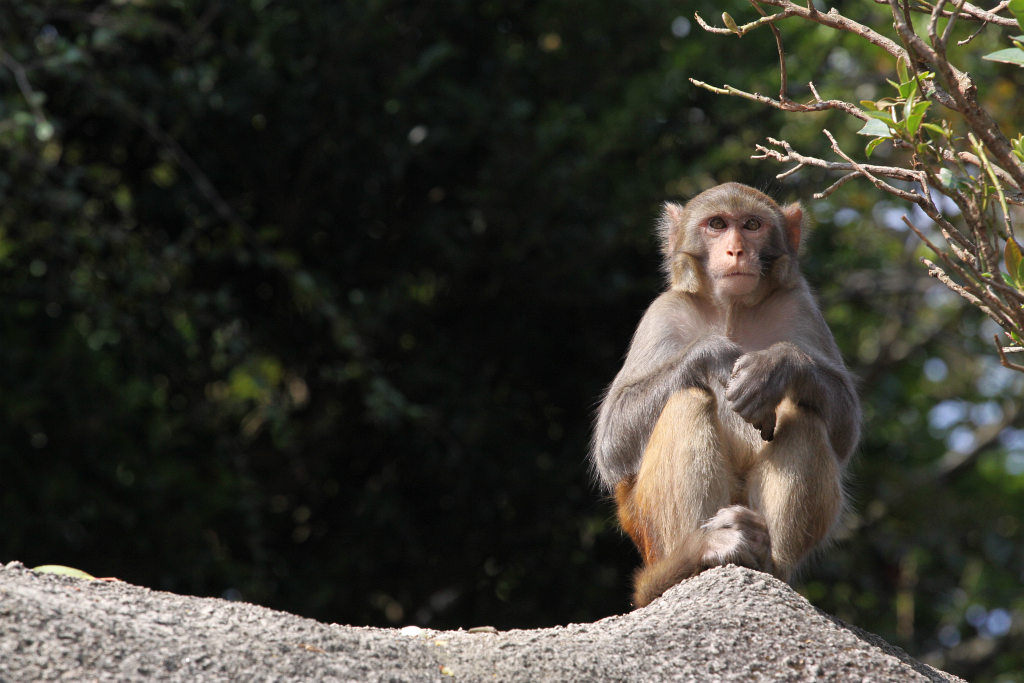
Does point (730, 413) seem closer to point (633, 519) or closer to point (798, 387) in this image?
point (798, 387)

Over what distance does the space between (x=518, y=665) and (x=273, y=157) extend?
6.20 m

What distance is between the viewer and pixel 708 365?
519 cm

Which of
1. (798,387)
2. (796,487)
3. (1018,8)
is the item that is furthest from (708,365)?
(1018,8)

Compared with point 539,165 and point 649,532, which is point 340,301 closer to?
point 539,165

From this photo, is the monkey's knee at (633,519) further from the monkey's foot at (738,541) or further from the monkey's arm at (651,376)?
the monkey's foot at (738,541)

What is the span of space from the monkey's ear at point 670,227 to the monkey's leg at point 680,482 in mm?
1068

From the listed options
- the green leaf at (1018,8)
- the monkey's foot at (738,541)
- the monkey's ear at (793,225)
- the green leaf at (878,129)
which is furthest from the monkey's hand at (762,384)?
the green leaf at (1018,8)

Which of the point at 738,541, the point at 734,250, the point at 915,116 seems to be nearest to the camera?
the point at 915,116

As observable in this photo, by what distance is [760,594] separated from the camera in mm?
4562

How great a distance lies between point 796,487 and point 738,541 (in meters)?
0.40

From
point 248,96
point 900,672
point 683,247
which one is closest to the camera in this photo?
point 900,672

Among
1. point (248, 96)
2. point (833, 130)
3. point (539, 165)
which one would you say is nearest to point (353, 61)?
point (248, 96)

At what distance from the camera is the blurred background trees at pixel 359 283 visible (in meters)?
8.54

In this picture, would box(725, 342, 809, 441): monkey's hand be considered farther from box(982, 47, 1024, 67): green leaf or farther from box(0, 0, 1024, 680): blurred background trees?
box(0, 0, 1024, 680): blurred background trees
